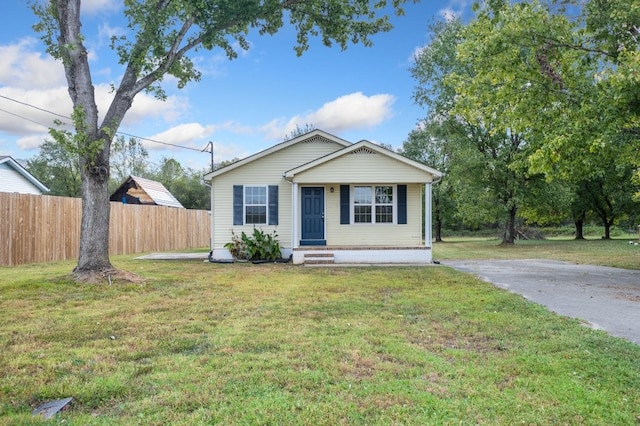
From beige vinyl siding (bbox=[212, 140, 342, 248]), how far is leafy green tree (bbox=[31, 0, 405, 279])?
408 centimetres

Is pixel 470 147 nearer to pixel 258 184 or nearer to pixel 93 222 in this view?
pixel 258 184

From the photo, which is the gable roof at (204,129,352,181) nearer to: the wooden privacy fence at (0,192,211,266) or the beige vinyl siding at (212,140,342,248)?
the beige vinyl siding at (212,140,342,248)

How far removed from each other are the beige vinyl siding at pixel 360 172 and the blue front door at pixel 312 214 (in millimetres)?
851

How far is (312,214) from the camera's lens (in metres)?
13.6

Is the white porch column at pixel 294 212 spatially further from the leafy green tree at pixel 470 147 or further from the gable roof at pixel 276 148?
the leafy green tree at pixel 470 147

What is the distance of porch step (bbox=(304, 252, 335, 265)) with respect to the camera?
40.2 ft

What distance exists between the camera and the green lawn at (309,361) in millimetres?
2742

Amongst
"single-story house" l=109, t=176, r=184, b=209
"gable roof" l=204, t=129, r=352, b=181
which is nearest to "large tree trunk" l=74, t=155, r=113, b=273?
"gable roof" l=204, t=129, r=352, b=181

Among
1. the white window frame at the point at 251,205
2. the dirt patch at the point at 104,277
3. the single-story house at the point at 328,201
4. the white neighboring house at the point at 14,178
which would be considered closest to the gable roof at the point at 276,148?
the single-story house at the point at 328,201

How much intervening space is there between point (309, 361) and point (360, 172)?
374 inches

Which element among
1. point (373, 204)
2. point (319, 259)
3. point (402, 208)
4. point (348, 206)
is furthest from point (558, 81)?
point (319, 259)

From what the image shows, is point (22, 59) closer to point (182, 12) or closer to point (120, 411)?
point (182, 12)

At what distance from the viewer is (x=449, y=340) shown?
14.4ft

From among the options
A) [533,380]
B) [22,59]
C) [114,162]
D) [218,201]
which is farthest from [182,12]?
[114,162]
